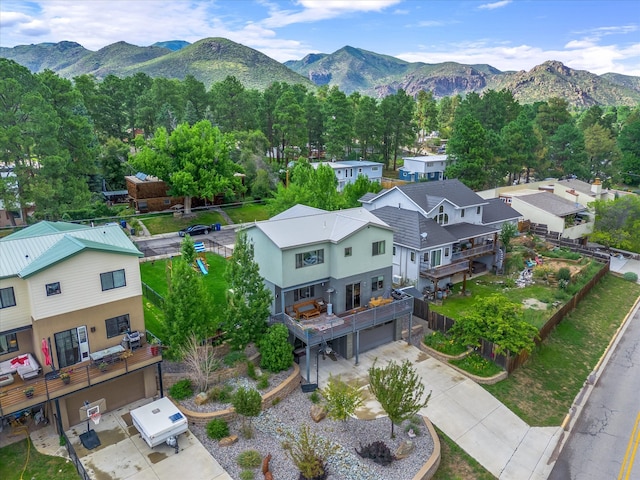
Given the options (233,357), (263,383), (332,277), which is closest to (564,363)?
(332,277)

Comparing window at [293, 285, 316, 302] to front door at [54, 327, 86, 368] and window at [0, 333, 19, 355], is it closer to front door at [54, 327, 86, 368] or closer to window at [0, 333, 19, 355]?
front door at [54, 327, 86, 368]

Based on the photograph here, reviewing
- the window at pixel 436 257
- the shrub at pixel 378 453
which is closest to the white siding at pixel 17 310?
the shrub at pixel 378 453

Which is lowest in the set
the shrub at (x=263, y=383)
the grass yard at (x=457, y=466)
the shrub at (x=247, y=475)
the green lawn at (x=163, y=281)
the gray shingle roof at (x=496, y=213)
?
the grass yard at (x=457, y=466)

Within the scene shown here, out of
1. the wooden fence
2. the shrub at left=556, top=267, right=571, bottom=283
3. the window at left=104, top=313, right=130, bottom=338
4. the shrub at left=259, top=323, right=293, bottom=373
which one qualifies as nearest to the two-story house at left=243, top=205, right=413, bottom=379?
the shrub at left=259, top=323, right=293, bottom=373

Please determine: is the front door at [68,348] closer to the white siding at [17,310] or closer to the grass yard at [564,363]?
the white siding at [17,310]

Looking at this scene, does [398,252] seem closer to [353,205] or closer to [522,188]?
[353,205]
